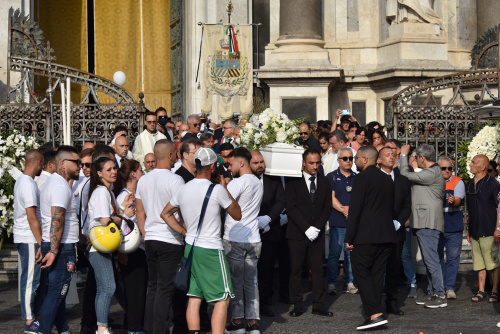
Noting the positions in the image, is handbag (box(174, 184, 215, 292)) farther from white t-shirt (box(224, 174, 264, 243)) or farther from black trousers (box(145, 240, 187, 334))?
white t-shirt (box(224, 174, 264, 243))

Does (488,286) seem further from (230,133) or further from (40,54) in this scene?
(40,54)

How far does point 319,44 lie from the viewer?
21.3m

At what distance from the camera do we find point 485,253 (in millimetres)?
12016

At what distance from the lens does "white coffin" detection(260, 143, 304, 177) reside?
1079 centimetres

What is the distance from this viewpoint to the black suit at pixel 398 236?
10797mm

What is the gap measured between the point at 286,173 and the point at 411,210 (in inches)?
73.2

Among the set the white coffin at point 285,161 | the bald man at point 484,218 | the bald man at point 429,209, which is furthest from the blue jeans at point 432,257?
the white coffin at point 285,161

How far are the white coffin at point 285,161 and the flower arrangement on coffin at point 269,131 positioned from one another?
0.34 metres

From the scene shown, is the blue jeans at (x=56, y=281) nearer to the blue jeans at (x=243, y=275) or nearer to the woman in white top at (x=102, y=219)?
the woman in white top at (x=102, y=219)

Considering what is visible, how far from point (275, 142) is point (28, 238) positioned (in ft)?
10.6

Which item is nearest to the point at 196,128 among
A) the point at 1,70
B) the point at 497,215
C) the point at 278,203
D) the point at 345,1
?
the point at 278,203

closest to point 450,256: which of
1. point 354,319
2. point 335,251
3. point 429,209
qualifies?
point 429,209

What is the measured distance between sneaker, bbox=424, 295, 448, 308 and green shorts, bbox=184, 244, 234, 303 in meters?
3.73

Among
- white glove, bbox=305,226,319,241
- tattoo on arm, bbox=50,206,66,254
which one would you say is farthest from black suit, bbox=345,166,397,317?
tattoo on arm, bbox=50,206,66,254
